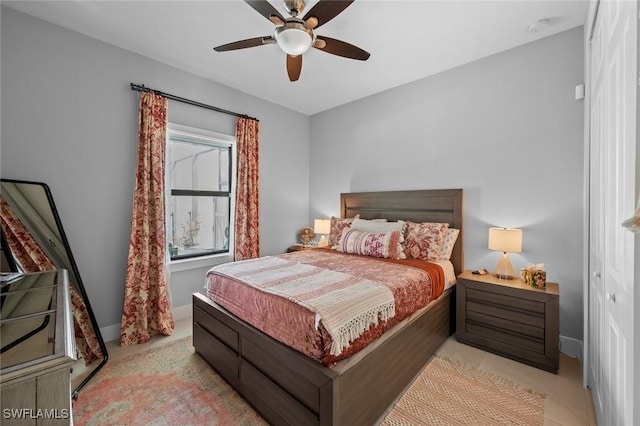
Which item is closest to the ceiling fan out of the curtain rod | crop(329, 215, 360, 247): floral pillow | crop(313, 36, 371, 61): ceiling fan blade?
crop(313, 36, 371, 61): ceiling fan blade

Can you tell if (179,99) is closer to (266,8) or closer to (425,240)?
(266,8)

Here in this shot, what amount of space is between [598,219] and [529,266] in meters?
0.89

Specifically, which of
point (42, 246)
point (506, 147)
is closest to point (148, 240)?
point (42, 246)

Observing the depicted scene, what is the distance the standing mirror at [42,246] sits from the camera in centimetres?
209

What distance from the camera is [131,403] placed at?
186cm

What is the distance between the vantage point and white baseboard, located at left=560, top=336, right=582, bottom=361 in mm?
2416

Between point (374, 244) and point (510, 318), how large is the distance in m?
1.36

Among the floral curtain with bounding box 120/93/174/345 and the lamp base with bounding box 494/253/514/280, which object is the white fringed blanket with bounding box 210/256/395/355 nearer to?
the floral curtain with bounding box 120/93/174/345

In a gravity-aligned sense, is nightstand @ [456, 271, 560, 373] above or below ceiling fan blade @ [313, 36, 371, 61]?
below

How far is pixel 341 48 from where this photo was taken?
2.15 metres

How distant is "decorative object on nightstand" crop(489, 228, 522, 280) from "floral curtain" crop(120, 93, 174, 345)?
3344mm

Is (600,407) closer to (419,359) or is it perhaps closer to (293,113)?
(419,359)

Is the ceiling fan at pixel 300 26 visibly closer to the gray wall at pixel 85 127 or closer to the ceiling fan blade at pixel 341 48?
the ceiling fan blade at pixel 341 48

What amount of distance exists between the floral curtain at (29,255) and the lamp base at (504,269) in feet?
11.7
